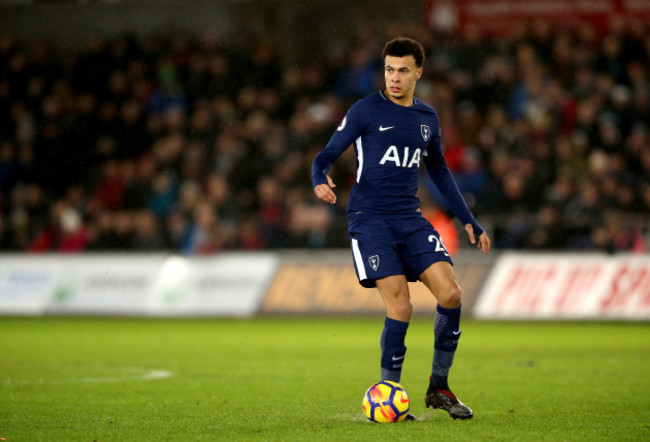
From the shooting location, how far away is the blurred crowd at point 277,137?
18234 millimetres

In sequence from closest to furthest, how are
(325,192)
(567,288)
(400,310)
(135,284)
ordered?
(325,192) → (400,310) → (567,288) → (135,284)

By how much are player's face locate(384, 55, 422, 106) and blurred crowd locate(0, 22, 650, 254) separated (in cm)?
1125

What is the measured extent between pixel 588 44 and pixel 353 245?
15.8 metres

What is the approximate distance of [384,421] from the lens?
6.45 m

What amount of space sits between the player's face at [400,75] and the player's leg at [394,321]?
1.18 m

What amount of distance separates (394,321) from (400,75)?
1.56 meters

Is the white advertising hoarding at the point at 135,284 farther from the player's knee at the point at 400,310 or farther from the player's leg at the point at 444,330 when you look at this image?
the player's knee at the point at 400,310

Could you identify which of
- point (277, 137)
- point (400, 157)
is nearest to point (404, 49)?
point (400, 157)

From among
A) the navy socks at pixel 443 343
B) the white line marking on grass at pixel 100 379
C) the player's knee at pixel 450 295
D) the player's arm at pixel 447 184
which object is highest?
the player's arm at pixel 447 184

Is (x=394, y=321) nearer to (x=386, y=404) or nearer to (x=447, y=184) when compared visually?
(x=386, y=404)

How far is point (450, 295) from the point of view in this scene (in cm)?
659

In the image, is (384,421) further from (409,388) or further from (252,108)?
(252,108)

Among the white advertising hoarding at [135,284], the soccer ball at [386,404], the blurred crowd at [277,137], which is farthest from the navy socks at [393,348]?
the white advertising hoarding at [135,284]

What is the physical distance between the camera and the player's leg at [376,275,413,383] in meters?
6.58
